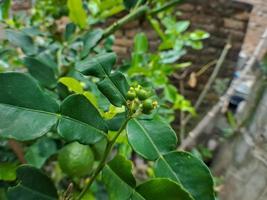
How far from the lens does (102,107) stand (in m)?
0.49

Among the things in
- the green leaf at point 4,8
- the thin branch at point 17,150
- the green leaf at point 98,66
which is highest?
the green leaf at point 4,8

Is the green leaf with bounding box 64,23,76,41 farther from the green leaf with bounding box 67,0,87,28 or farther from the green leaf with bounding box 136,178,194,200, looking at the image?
the green leaf with bounding box 136,178,194,200

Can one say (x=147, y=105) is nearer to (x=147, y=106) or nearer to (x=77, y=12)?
(x=147, y=106)

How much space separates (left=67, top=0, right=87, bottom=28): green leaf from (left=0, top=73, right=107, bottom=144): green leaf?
1.36 ft

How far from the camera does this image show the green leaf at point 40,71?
65 centimetres

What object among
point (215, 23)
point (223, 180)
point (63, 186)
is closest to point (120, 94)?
point (63, 186)

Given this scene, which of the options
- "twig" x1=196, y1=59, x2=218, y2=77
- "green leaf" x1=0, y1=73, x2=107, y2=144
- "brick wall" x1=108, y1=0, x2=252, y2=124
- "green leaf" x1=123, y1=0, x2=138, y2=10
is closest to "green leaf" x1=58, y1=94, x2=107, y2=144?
"green leaf" x1=0, y1=73, x2=107, y2=144

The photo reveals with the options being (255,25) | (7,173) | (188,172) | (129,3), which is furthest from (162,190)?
(255,25)

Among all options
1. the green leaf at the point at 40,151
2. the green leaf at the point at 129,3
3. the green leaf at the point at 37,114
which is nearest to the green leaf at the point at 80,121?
the green leaf at the point at 37,114

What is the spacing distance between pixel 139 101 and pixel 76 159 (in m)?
0.18

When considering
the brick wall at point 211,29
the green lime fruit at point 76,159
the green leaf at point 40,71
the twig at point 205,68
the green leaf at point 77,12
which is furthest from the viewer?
the twig at point 205,68

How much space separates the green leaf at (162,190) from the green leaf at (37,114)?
0.24ft

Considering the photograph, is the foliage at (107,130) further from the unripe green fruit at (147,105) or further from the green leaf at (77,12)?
the green leaf at (77,12)

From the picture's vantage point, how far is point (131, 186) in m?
0.40
